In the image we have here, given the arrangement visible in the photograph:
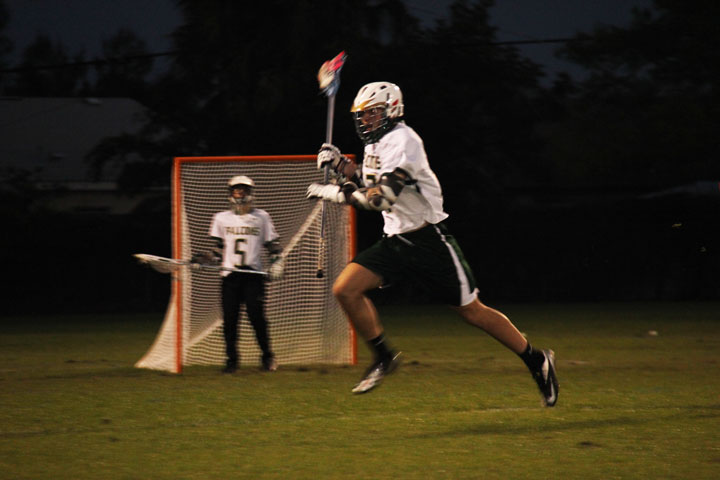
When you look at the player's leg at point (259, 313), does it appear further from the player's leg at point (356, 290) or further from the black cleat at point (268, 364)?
the player's leg at point (356, 290)

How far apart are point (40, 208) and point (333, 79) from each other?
14068mm

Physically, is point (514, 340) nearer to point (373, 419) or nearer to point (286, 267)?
point (373, 419)

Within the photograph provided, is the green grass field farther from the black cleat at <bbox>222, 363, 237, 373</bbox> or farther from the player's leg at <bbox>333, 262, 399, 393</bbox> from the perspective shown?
the player's leg at <bbox>333, 262, 399, 393</bbox>

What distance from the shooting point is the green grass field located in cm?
524

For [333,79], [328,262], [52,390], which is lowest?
[52,390]

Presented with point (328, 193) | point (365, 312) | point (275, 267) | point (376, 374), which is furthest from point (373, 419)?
point (275, 267)

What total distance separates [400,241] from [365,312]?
0.50 metres

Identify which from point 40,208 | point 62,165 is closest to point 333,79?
point 40,208

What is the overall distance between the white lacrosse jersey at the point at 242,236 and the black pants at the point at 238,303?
0.11 metres

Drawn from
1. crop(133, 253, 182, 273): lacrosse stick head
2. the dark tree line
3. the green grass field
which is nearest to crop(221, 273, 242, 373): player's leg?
the green grass field

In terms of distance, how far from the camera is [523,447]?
571 cm

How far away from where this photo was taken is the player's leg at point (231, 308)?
957 cm

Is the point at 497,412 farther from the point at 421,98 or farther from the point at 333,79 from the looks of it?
the point at 421,98

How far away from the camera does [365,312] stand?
664 centimetres
